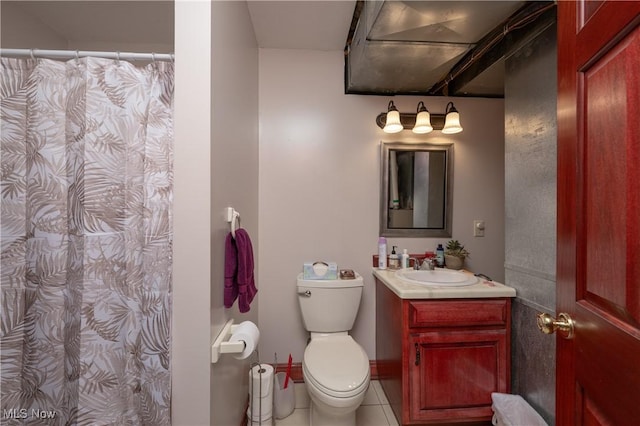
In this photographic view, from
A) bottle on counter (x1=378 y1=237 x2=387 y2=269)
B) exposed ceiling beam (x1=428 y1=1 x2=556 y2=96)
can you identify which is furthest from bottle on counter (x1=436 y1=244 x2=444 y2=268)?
exposed ceiling beam (x1=428 y1=1 x2=556 y2=96)

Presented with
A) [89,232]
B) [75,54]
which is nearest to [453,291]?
[89,232]

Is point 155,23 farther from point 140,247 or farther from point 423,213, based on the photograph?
point 423,213

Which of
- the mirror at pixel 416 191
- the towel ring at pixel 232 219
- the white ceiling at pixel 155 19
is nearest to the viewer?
the towel ring at pixel 232 219

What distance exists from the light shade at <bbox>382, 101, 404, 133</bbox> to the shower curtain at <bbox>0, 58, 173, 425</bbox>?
1366 millimetres

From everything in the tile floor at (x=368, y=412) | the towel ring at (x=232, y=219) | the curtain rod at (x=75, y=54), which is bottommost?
the tile floor at (x=368, y=412)

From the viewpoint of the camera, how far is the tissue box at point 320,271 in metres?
1.85

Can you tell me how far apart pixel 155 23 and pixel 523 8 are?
203cm

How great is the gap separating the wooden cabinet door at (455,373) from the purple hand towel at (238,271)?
0.92m

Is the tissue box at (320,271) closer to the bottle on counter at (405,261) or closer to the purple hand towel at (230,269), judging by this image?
the bottle on counter at (405,261)

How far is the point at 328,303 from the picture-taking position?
177 cm

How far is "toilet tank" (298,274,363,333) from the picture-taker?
69.9 inches

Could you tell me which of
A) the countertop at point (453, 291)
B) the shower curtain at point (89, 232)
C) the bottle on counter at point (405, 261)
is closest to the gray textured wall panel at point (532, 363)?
the countertop at point (453, 291)

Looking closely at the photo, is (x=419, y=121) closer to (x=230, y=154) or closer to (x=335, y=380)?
(x=230, y=154)

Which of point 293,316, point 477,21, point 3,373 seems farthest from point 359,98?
point 3,373
